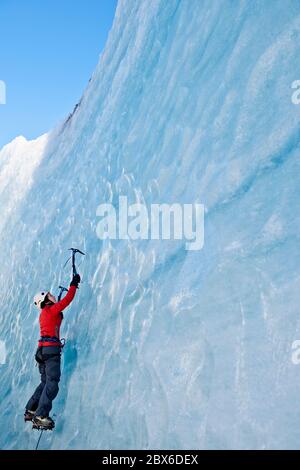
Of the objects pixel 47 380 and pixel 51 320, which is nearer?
pixel 47 380

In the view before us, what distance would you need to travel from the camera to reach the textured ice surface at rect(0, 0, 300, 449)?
2.25 metres

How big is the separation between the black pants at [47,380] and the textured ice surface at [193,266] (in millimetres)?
194

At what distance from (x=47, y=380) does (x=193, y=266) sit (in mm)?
1507

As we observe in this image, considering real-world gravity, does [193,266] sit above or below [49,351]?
above

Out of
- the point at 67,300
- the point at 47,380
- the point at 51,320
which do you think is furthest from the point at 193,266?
the point at 47,380

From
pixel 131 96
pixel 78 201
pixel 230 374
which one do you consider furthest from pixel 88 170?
pixel 230 374

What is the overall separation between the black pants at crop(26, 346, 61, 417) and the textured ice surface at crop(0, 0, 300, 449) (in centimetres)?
19

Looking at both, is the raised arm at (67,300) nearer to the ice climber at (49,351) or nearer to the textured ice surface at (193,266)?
the ice climber at (49,351)

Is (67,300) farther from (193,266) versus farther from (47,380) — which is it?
(193,266)

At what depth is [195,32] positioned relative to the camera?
12.5 feet

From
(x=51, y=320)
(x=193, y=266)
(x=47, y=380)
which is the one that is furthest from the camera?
(x=51, y=320)

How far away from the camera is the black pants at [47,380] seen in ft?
11.0

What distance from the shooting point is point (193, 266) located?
110 inches

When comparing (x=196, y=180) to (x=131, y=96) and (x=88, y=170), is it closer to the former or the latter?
(x=131, y=96)
